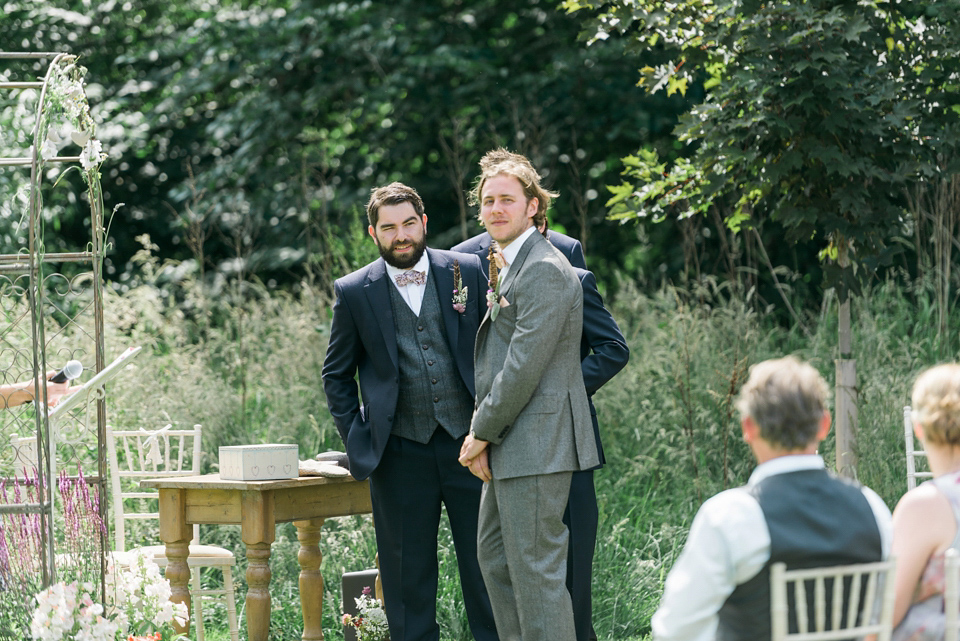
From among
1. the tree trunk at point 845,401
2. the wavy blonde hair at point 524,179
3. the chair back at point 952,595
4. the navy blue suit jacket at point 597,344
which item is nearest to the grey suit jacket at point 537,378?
the wavy blonde hair at point 524,179

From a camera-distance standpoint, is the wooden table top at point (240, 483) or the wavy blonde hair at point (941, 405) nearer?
the wavy blonde hair at point (941, 405)

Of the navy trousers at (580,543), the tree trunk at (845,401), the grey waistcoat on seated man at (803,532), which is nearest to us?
the grey waistcoat on seated man at (803,532)

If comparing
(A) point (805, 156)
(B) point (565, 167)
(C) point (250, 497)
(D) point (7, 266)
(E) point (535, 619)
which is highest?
(B) point (565, 167)

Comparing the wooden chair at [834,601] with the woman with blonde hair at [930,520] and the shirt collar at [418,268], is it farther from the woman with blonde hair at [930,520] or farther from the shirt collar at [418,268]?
the shirt collar at [418,268]

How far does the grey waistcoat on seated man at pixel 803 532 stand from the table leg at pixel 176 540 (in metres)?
2.62

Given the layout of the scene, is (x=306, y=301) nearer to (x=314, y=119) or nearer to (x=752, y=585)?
(x=314, y=119)

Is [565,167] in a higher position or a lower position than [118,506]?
higher

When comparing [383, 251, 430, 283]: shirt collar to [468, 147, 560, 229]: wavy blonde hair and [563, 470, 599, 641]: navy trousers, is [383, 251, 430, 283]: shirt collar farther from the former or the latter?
[563, 470, 599, 641]: navy trousers

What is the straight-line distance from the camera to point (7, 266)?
134 inches

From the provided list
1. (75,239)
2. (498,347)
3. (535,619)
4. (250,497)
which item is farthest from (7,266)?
(75,239)

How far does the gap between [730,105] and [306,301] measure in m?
3.72

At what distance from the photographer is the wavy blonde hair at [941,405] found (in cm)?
223

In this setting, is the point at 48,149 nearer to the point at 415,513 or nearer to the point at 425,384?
the point at 425,384

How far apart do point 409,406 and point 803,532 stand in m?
2.01
